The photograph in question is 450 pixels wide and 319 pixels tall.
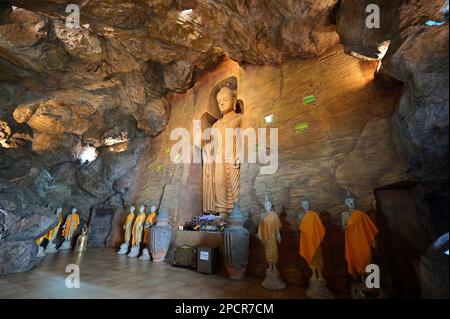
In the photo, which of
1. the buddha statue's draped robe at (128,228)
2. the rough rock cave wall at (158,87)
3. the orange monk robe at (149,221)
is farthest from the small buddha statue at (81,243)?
the orange monk robe at (149,221)

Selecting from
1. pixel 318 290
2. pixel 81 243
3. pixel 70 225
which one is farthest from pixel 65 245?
pixel 318 290

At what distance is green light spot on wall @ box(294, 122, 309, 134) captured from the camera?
4.44 metres

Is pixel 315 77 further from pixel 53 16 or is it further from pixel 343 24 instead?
pixel 53 16

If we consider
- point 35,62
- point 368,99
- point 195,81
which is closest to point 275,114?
point 368,99

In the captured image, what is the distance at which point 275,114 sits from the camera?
5.03m

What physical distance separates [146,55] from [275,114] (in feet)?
14.0

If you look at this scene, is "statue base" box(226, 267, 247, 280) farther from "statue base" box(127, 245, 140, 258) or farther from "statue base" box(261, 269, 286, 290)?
"statue base" box(127, 245, 140, 258)

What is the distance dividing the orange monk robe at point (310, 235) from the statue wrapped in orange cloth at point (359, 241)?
0.42 m

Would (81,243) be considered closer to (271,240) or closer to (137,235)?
(137,235)

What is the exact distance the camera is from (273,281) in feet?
11.6

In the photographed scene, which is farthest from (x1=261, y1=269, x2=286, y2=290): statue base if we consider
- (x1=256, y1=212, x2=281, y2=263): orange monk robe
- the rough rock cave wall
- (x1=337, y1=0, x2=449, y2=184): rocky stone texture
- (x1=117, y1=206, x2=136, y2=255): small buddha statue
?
(x1=117, y1=206, x2=136, y2=255): small buddha statue

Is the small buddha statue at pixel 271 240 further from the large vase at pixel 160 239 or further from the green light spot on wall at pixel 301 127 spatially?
the large vase at pixel 160 239

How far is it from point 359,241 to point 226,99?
525 centimetres

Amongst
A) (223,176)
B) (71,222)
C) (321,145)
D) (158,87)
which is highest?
(158,87)
